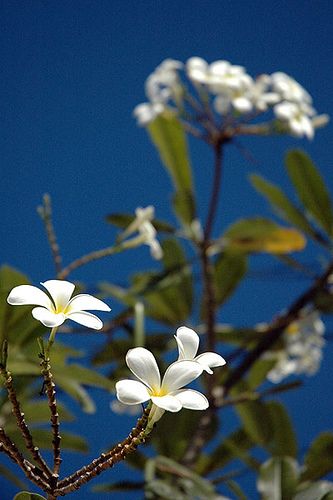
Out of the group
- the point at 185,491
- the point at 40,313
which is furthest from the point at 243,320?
the point at 40,313

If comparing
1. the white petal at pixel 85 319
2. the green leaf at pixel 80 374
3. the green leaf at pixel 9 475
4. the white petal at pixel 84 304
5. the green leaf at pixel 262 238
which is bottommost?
the white petal at pixel 85 319

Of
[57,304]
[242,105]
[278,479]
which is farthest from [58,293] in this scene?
[242,105]

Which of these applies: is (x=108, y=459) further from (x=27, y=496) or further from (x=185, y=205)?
(x=185, y=205)

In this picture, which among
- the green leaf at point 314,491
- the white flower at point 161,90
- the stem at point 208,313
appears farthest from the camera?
the white flower at point 161,90

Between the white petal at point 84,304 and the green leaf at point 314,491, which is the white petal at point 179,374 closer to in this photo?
the white petal at point 84,304

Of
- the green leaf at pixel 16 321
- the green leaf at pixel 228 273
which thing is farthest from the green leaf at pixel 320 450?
the green leaf at pixel 16 321

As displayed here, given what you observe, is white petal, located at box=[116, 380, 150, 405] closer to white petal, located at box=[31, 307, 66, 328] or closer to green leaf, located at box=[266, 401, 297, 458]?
white petal, located at box=[31, 307, 66, 328]
